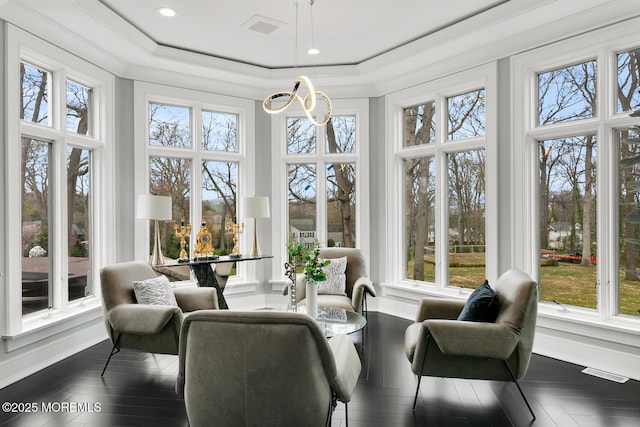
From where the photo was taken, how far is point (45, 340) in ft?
12.4

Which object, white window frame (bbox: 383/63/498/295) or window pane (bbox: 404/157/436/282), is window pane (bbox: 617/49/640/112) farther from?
window pane (bbox: 404/157/436/282)

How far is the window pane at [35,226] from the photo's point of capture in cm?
379

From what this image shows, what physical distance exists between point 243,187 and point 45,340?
286 centimetres

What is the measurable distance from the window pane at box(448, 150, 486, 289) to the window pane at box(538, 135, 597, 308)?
0.66 metres

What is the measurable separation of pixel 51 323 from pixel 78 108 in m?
2.20

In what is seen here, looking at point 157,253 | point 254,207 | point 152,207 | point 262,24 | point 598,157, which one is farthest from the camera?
point 254,207

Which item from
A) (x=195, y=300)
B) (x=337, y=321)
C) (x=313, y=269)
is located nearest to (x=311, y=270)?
(x=313, y=269)

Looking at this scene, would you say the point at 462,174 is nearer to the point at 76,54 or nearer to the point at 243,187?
the point at 243,187

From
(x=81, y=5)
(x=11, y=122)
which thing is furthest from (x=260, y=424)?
(x=81, y=5)

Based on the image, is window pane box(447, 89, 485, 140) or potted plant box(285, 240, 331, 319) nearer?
potted plant box(285, 240, 331, 319)

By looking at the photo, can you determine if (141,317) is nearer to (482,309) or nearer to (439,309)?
(439,309)

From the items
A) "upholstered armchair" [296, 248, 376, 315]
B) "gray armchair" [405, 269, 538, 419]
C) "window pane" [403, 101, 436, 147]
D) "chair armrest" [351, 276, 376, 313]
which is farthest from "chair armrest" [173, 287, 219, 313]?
"window pane" [403, 101, 436, 147]

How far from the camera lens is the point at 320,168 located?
5.84 m

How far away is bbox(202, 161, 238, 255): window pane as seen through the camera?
562cm
